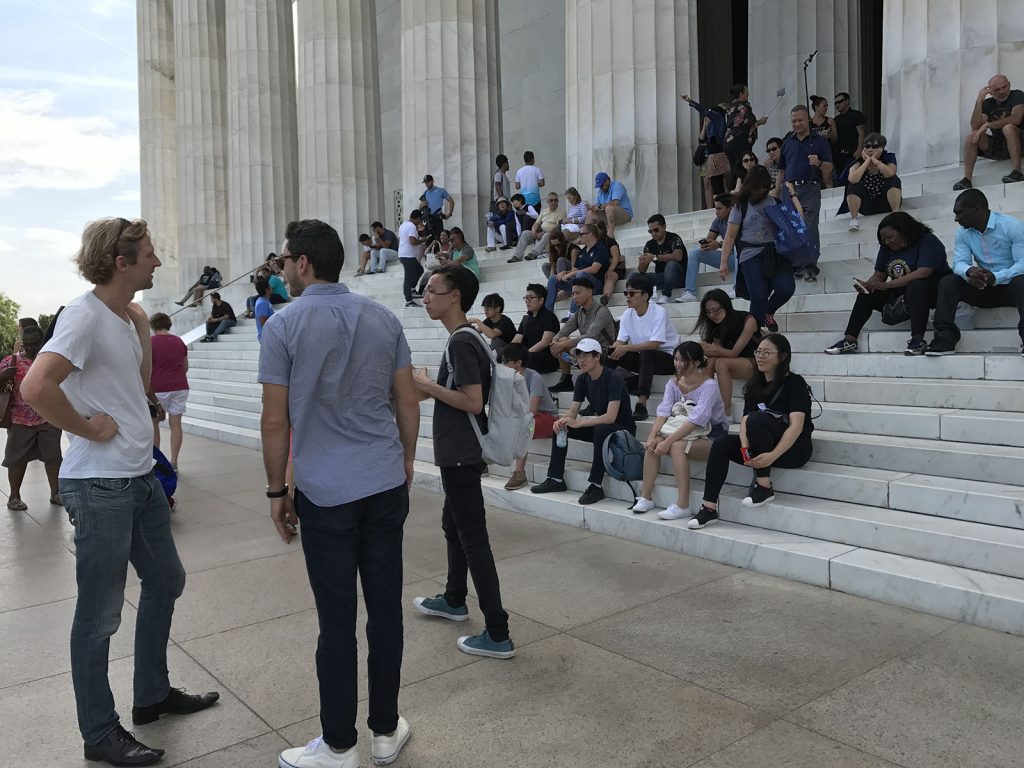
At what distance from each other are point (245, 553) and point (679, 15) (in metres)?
11.3

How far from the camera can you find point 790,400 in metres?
5.67

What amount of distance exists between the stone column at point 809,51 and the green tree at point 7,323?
64.2 m

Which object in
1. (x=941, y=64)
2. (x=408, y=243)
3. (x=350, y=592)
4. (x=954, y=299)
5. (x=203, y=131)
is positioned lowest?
(x=350, y=592)

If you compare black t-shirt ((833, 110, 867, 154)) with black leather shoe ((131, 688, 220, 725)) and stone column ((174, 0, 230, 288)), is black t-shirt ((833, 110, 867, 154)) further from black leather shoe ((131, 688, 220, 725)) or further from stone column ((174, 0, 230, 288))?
stone column ((174, 0, 230, 288))

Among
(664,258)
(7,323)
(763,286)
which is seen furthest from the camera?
(7,323)

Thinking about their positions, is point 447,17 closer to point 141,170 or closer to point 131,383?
point 131,383

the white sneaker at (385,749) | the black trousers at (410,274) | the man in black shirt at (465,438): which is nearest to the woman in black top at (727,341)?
the man in black shirt at (465,438)

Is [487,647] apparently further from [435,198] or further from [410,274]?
[435,198]

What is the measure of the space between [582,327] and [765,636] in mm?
5061

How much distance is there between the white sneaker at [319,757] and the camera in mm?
2926

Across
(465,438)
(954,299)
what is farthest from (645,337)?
(465,438)

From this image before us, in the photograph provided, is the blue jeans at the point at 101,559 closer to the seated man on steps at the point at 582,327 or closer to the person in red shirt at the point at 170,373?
the seated man on steps at the point at 582,327

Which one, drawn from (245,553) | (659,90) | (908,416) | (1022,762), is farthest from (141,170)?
(1022,762)

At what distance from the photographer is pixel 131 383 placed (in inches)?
125
